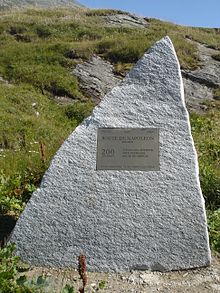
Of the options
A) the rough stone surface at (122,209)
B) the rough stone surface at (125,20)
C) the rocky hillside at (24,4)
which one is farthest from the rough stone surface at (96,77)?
the rocky hillside at (24,4)

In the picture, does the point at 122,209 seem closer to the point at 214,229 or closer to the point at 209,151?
the point at 214,229

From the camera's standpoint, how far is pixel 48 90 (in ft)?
50.3

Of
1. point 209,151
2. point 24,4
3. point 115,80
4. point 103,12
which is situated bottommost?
point 209,151

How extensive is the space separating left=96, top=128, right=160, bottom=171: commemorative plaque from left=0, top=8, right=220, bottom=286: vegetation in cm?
128

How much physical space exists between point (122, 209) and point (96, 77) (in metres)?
11.6

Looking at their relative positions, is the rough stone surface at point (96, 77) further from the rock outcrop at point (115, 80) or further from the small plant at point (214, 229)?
the small plant at point (214, 229)

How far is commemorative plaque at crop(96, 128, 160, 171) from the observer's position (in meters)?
5.87

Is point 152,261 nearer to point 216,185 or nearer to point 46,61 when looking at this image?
point 216,185

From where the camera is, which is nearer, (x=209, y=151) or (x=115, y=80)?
(x=209, y=151)

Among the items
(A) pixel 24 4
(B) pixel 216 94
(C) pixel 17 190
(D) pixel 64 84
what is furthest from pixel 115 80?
(A) pixel 24 4

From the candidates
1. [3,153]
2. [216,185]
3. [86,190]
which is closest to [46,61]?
[3,153]

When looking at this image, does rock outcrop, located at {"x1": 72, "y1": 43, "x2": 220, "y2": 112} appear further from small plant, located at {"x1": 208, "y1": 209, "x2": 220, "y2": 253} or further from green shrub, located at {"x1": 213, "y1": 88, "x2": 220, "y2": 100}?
small plant, located at {"x1": 208, "y1": 209, "x2": 220, "y2": 253}

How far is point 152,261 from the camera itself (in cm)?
539

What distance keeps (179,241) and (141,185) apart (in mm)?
807
